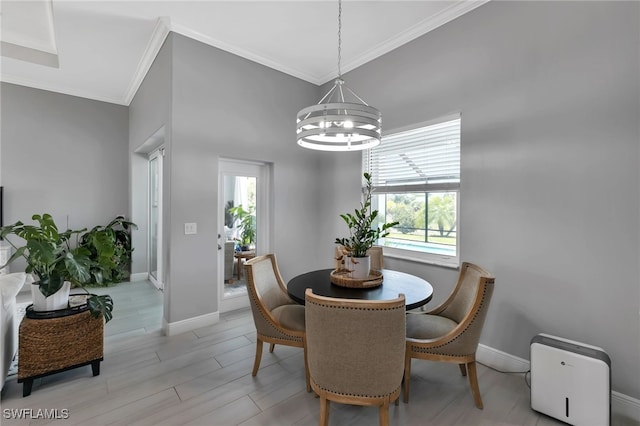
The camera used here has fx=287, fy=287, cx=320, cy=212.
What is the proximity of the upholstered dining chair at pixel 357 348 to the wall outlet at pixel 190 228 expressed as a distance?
214cm

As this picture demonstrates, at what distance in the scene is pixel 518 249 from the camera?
240 centimetres

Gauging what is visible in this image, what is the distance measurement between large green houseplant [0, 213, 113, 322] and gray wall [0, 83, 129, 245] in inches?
131

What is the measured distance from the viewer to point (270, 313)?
2.23m

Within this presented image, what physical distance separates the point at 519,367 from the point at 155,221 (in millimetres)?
5345

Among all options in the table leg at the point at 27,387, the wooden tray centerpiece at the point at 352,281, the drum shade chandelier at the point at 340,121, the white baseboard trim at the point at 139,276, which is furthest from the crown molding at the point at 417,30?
the white baseboard trim at the point at 139,276

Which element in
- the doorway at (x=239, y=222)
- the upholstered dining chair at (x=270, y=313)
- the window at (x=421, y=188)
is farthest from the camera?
the doorway at (x=239, y=222)

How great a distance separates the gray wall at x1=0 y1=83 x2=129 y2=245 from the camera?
14.8 ft

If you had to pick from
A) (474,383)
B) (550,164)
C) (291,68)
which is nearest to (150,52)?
(291,68)

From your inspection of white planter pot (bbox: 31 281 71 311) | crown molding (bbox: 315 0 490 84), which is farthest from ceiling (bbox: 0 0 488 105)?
white planter pot (bbox: 31 281 71 311)

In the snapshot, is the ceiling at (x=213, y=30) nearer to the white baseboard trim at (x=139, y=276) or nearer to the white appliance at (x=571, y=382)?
the white appliance at (x=571, y=382)

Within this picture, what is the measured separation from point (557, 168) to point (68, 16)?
483cm

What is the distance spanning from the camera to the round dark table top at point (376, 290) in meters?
1.95

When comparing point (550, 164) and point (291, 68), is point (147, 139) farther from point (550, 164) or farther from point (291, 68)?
point (550, 164)

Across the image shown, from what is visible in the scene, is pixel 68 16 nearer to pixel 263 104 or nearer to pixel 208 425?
pixel 263 104
